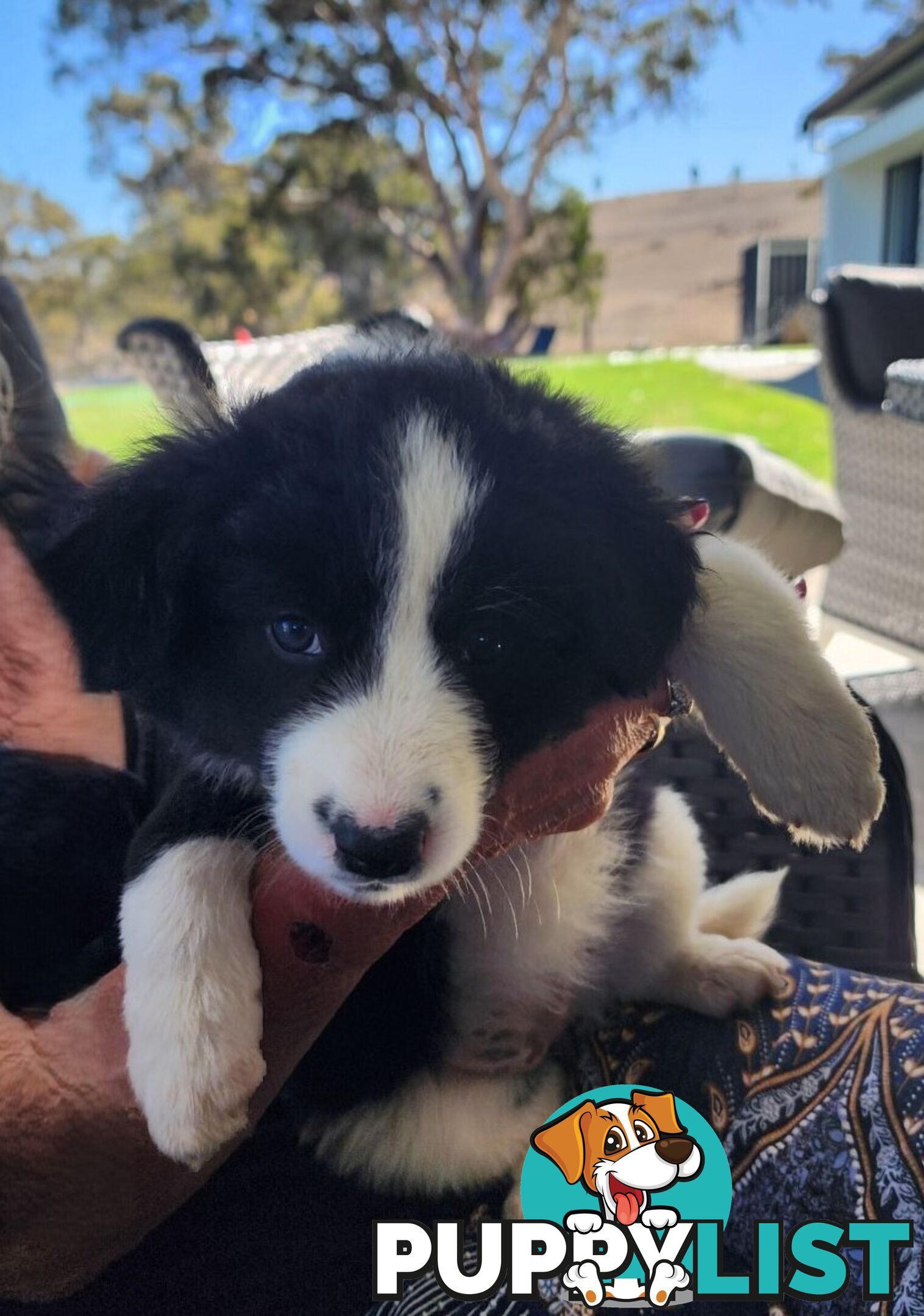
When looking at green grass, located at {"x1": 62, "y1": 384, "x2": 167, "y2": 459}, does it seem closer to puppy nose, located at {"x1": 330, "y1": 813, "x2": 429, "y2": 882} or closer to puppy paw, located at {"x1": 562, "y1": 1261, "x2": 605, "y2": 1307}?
puppy nose, located at {"x1": 330, "y1": 813, "x2": 429, "y2": 882}

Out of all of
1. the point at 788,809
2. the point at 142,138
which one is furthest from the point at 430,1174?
the point at 142,138

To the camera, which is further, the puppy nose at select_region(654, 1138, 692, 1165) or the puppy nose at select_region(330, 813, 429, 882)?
the puppy nose at select_region(654, 1138, 692, 1165)

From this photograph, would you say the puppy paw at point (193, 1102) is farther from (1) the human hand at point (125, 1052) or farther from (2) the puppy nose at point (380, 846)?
(2) the puppy nose at point (380, 846)

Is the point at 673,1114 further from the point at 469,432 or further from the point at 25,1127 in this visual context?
the point at 469,432

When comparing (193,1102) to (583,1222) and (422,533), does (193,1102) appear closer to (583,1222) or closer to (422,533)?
(583,1222)

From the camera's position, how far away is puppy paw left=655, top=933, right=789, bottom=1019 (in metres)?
1.24

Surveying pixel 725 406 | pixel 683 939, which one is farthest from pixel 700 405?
pixel 683 939

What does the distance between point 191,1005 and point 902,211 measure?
62.2ft

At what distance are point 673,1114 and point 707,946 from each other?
0.32 metres

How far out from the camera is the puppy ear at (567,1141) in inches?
39.1

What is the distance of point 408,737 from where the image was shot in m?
0.94

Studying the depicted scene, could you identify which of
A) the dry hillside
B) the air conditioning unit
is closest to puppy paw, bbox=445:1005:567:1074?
the dry hillside

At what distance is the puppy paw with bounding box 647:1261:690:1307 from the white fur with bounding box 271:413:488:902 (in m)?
0.41

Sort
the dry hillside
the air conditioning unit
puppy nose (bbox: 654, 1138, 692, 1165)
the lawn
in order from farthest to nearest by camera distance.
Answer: the dry hillside, the air conditioning unit, the lawn, puppy nose (bbox: 654, 1138, 692, 1165)
